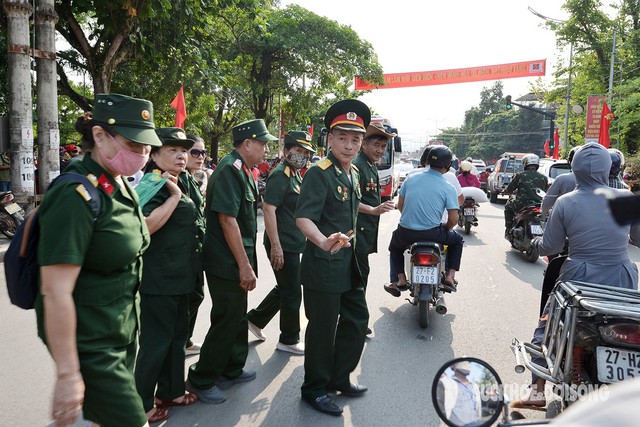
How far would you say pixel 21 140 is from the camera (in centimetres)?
825

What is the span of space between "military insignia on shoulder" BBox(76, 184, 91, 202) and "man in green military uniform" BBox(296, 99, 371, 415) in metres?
1.45

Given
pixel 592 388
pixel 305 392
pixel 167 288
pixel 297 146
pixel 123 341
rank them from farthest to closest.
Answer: pixel 297 146
pixel 305 392
pixel 167 288
pixel 592 388
pixel 123 341

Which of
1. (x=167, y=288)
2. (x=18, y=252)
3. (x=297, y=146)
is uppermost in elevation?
(x=297, y=146)

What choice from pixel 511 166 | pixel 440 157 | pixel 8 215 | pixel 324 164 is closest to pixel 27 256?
pixel 324 164

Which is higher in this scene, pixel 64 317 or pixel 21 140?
pixel 21 140

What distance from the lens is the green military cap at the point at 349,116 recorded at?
3.22m

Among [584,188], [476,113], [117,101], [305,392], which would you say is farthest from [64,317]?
[476,113]

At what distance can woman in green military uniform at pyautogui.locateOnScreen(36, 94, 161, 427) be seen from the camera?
1730mm

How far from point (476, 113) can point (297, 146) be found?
7684 centimetres

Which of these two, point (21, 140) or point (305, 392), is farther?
point (21, 140)

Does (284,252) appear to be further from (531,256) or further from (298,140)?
(531,256)

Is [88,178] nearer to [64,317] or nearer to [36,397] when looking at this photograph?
[64,317]

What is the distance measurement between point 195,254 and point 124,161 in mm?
1302

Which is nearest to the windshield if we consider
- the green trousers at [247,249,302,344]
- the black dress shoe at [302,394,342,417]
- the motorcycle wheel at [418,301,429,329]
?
the motorcycle wheel at [418,301,429,329]
